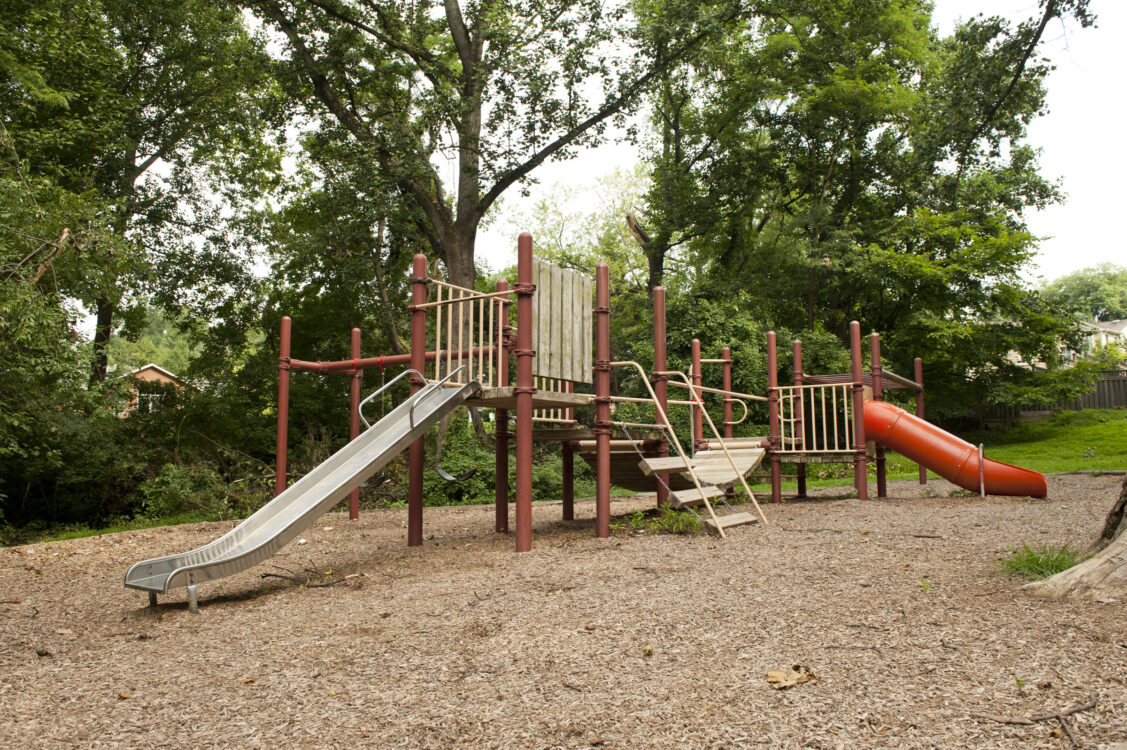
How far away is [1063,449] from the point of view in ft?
57.2

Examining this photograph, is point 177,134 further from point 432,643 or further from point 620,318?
point 432,643

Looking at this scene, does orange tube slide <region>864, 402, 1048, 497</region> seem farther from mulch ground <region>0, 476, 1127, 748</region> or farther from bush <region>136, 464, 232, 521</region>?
bush <region>136, 464, 232, 521</region>

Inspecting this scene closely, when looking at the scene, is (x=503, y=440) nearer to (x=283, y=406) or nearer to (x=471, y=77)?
(x=283, y=406)

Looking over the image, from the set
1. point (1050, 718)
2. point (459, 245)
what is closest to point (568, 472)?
point (1050, 718)

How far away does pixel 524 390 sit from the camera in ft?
19.4

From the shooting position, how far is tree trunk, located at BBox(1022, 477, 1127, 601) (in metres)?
3.26

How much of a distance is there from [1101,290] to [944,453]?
6441cm

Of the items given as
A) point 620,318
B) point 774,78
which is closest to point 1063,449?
point 774,78

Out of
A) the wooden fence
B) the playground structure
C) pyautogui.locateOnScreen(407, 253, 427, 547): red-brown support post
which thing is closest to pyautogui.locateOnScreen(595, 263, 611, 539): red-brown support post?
the playground structure

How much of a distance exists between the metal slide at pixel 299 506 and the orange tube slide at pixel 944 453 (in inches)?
244

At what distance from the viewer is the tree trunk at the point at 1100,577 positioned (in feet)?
10.7

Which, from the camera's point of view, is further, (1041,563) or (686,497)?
(686,497)

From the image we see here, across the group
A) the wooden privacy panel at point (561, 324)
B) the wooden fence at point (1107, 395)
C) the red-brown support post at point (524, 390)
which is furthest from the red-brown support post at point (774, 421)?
the wooden fence at point (1107, 395)

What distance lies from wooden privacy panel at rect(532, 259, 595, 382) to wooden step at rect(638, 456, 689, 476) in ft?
3.05
